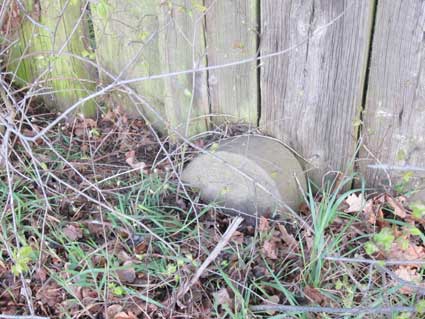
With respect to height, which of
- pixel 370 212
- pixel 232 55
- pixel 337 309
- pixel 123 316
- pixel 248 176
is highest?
pixel 232 55

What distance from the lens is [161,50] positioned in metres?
2.79

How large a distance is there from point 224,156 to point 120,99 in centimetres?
85

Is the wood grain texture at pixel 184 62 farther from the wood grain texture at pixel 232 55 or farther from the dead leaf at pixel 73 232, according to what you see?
the dead leaf at pixel 73 232

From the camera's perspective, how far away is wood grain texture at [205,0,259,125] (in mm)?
2525

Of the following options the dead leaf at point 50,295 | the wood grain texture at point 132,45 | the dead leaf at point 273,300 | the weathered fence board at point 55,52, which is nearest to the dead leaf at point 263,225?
the dead leaf at point 273,300

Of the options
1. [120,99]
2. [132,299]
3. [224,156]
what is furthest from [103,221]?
[120,99]

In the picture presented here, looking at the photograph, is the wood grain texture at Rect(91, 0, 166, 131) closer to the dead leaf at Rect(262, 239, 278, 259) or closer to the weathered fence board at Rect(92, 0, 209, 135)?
the weathered fence board at Rect(92, 0, 209, 135)

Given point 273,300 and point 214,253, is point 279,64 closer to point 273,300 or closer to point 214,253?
point 214,253

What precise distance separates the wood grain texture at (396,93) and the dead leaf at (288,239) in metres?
0.49

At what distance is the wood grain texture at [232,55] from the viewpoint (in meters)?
2.53

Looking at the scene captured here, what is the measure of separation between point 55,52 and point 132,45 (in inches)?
15.5

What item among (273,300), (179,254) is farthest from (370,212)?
(179,254)

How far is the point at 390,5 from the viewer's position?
7.34 ft

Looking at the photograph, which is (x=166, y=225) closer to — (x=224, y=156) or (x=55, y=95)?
(x=224, y=156)
